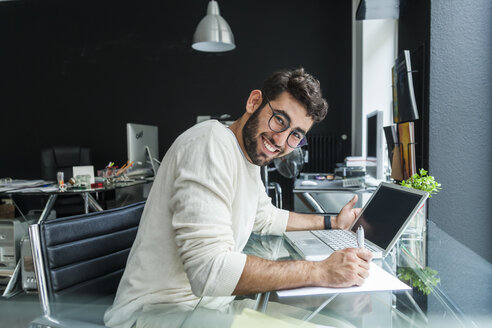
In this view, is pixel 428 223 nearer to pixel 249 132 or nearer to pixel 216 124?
pixel 249 132

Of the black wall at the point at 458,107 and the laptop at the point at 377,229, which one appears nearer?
the laptop at the point at 377,229

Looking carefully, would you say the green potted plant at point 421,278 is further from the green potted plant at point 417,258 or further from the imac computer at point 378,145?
the imac computer at point 378,145

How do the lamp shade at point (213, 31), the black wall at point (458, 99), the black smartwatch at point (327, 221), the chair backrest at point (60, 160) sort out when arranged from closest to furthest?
1. the black smartwatch at point (327, 221)
2. the black wall at point (458, 99)
3. the lamp shade at point (213, 31)
4. the chair backrest at point (60, 160)

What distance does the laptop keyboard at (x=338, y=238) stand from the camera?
119 cm

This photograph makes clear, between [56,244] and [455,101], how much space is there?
1718 mm

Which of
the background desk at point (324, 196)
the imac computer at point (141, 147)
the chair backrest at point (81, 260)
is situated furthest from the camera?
the imac computer at point (141, 147)

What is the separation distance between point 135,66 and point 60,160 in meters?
1.94

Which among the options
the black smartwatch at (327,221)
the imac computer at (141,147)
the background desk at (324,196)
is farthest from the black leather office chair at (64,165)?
the black smartwatch at (327,221)

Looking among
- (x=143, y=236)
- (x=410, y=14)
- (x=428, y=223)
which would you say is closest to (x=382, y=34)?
(x=410, y=14)

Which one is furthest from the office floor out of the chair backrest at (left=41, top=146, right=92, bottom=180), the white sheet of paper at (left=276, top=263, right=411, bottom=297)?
the white sheet of paper at (left=276, top=263, right=411, bottom=297)

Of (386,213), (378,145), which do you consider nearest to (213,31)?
(378,145)

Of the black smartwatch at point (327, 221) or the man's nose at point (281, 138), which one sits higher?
the man's nose at point (281, 138)

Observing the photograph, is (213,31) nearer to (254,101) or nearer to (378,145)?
(378,145)

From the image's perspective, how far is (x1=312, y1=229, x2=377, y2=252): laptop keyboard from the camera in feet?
3.92
